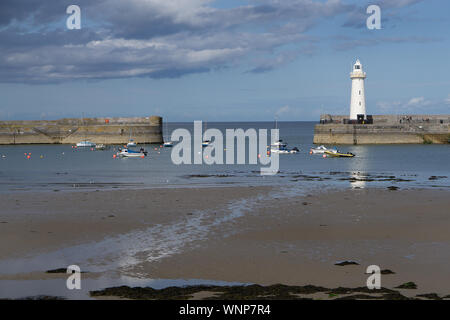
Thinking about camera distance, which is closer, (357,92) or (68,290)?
(68,290)

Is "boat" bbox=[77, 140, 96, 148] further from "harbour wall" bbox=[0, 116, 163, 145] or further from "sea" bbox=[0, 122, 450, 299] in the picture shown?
"sea" bbox=[0, 122, 450, 299]

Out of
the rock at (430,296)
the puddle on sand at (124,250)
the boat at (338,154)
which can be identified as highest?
the boat at (338,154)

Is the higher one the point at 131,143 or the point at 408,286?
the point at 131,143

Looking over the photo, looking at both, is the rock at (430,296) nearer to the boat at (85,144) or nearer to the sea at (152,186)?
the sea at (152,186)

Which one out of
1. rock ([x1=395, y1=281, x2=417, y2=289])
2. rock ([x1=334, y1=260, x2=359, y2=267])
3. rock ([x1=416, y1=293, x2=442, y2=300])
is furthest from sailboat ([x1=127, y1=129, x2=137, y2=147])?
rock ([x1=416, y1=293, x2=442, y2=300])

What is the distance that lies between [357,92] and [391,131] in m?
9.10

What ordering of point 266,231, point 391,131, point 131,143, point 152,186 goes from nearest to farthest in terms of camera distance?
point 266,231
point 152,186
point 391,131
point 131,143

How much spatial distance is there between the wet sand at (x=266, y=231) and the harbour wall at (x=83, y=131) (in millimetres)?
68940

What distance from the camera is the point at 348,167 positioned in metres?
48.0

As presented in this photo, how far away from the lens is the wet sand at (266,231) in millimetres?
12211

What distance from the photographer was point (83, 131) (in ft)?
325

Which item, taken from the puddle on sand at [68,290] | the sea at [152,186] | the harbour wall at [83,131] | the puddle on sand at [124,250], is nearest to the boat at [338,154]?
the sea at [152,186]

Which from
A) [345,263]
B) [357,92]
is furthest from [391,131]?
[345,263]

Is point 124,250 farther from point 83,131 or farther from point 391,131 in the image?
point 83,131
